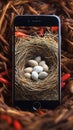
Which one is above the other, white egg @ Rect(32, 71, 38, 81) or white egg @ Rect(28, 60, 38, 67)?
white egg @ Rect(28, 60, 38, 67)

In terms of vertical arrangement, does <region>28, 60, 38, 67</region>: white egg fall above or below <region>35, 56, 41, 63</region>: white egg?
below

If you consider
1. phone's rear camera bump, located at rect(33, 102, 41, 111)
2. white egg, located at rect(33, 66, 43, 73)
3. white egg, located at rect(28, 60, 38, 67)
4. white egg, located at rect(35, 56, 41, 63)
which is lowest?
phone's rear camera bump, located at rect(33, 102, 41, 111)

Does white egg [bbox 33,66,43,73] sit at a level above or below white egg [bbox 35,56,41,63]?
below

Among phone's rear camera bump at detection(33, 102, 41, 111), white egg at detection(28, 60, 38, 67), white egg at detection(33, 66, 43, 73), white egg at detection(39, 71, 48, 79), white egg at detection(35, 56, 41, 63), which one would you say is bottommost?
phone's rear camera bump at detection(33, 102, 41, 111)

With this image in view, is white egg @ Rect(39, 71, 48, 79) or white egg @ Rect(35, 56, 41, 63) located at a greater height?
white egg @ Rect(35, 56, 41, 63)

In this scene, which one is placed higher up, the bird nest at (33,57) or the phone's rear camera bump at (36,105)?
the bird nest at (33,57)

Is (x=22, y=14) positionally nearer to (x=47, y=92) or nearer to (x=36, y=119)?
(x=47, y=92)
